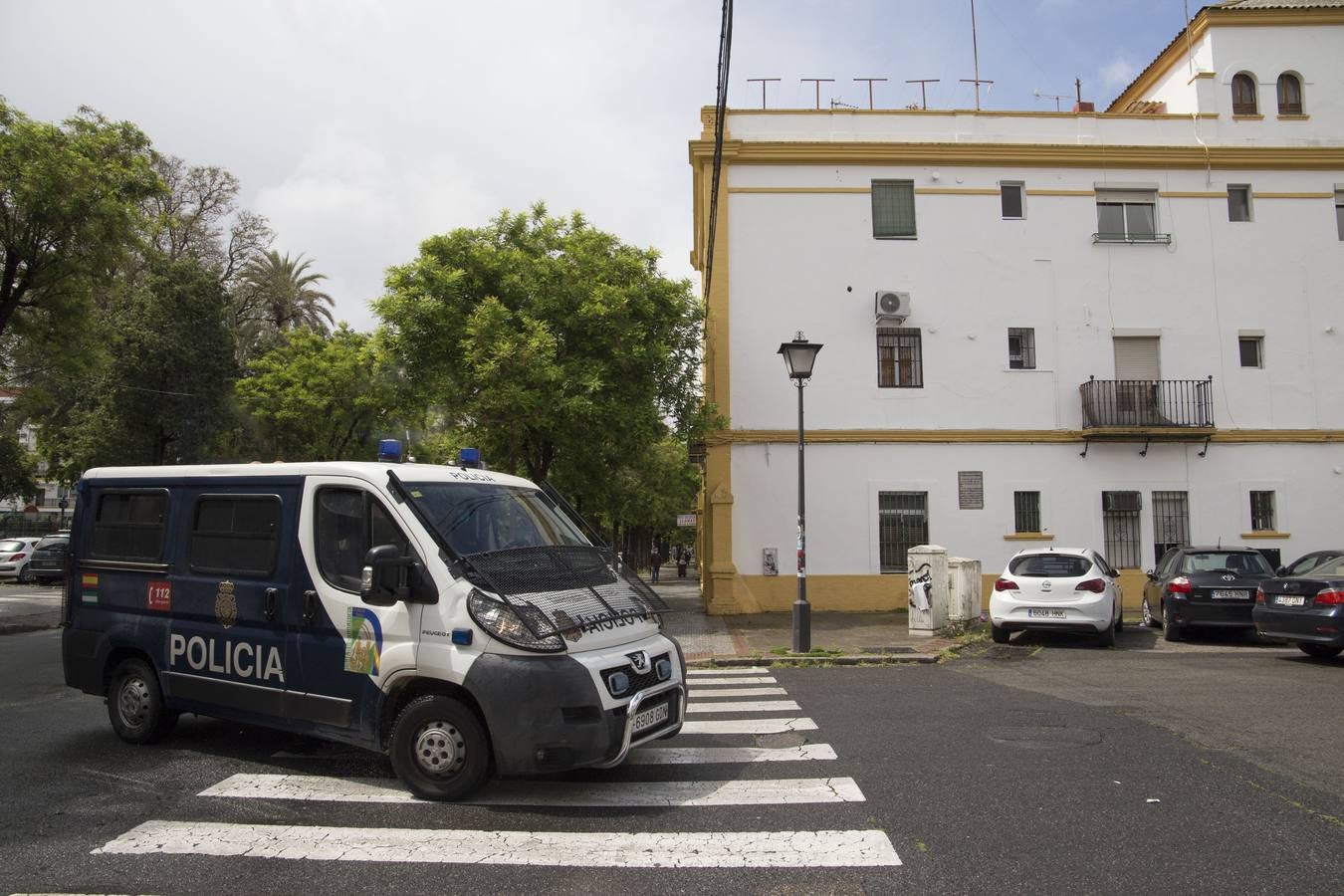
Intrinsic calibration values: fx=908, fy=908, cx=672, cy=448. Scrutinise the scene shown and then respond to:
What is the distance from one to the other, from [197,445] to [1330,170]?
3311 cm

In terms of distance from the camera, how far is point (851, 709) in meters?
8.52

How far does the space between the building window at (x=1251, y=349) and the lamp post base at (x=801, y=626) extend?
14021mm

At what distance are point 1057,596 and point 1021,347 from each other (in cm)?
881

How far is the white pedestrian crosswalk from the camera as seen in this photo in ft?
15.4

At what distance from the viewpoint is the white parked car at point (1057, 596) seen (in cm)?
1294

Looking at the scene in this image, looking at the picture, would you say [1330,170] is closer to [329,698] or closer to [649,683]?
[649,683]

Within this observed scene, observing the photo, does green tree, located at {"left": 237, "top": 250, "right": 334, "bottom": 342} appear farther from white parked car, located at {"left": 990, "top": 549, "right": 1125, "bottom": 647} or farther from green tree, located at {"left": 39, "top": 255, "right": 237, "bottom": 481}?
white parked car, located at {"left": 990, "top": 549, "right": 1125, "bottom": 647}

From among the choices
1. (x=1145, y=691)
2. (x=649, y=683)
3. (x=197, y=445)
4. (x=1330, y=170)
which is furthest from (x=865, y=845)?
(x=197, y=445)

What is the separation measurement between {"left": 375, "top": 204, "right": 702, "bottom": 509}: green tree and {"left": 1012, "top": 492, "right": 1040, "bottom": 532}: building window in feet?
24.4

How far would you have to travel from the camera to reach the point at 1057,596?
1303 centimetres

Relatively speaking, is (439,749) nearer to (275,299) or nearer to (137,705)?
(137,705)

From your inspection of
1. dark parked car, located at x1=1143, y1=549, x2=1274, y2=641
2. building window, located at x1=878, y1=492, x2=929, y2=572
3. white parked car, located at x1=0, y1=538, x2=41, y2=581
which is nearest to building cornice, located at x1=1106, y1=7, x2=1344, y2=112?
building window, located at x1=878, y1=492, x2=929, y2=572

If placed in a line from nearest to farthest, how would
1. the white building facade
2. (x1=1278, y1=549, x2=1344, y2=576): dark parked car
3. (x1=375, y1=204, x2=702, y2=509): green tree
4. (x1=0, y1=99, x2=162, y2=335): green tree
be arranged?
(x1=1278, y1=549, x2=1344, y2=576): dark parked car, (x1=0, y1=99, x2=162, y2=335): green tree, (x1=375, y1=204, x2=702, y2=509): green tree, the white building facade

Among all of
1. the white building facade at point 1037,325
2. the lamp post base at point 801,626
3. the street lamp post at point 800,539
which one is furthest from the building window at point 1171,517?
the lamp post base at point 801,626
